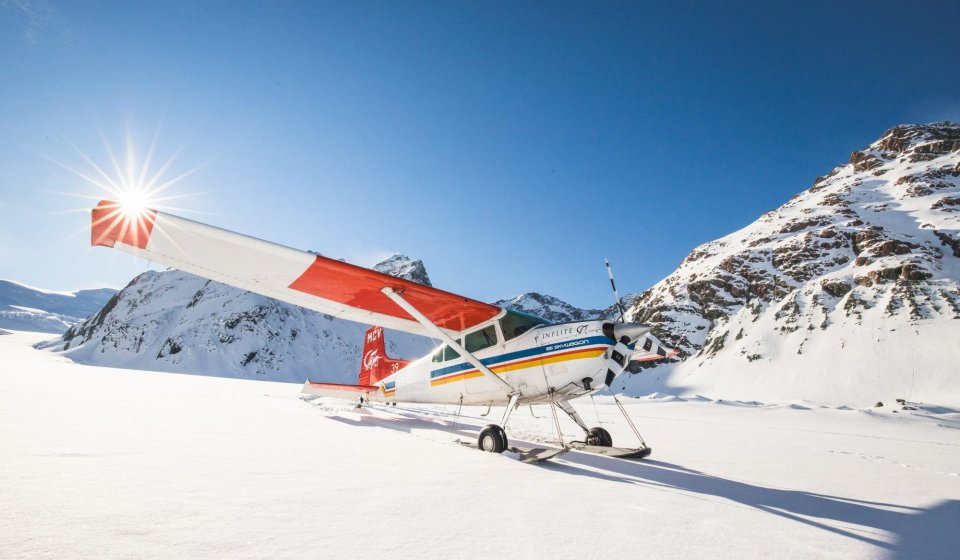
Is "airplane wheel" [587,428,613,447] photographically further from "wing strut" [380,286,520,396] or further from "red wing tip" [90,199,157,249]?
"red wing tip" [90,199,157,249]

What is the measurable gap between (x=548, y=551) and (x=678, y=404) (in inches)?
944

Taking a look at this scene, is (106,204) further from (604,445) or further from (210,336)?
(210,336)

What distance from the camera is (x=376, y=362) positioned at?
40.3 ft

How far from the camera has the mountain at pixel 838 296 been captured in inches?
1822

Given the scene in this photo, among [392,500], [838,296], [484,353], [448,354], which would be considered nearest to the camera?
[392,500]

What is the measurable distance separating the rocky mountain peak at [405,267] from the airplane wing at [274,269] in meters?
117

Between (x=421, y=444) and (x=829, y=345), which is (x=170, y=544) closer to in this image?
(x=421, y=444)

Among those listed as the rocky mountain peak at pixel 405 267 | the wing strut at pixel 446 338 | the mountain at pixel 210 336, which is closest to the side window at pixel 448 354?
the wing strut at pixel 446 338

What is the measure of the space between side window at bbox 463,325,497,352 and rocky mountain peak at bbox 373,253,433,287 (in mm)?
117714

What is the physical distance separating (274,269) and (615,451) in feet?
19.9

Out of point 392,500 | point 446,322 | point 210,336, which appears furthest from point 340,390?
point 210,336

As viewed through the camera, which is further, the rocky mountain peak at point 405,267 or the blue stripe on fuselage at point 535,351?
the rocky mountain peak at point 405,267

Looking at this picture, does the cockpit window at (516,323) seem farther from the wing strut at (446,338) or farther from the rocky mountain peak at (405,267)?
the rocky mountain peak at (405,267)

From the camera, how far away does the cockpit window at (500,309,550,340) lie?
712 centimetres
